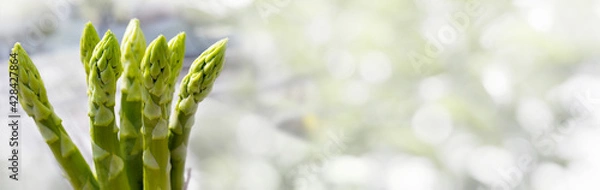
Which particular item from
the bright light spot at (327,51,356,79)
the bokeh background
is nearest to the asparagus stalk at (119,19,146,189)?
the bokeh background

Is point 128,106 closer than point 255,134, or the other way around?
point 128,106

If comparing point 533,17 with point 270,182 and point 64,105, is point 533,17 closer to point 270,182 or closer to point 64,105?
point 270,182

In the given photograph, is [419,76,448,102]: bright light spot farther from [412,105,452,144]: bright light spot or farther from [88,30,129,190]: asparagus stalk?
[88,30,129,190]: asparagus stalk

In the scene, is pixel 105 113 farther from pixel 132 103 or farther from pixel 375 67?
pixel 375 67

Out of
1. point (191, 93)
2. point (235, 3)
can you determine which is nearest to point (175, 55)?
point (191, 93)

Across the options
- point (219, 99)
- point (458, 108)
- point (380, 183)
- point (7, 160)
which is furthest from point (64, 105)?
point (458, 108)
